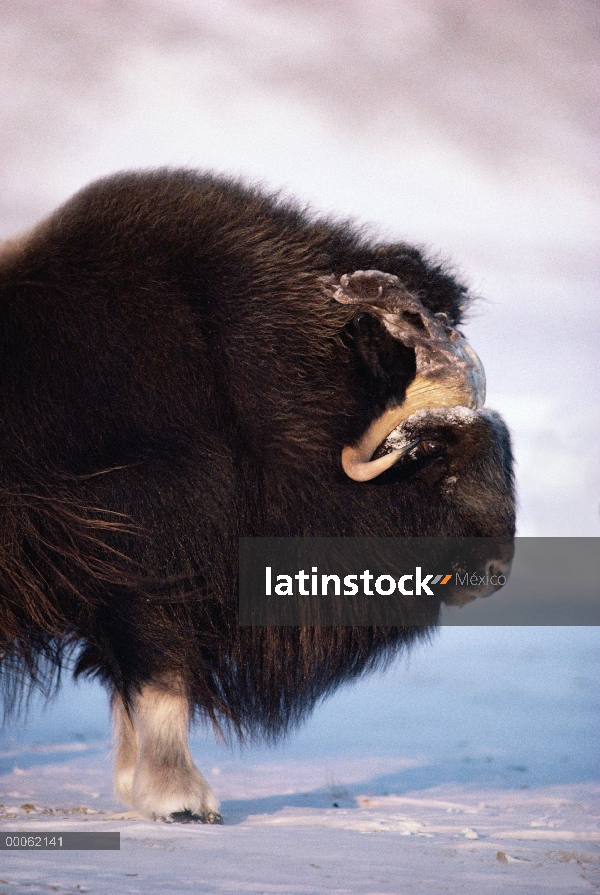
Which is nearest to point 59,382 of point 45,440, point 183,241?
point 45,440

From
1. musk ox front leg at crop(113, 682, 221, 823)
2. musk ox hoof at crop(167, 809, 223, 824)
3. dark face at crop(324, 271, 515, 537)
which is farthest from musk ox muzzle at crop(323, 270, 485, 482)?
musk ox hoof at crop(167, 809, 223, 824)

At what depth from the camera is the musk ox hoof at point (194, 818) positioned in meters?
2.90

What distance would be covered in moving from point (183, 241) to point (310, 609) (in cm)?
130

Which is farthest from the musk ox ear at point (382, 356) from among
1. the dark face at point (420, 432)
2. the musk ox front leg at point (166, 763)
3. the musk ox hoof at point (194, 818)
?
the musk ox hoof at point (194, 818)

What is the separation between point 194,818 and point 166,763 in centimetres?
19

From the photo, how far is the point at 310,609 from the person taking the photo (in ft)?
9.95

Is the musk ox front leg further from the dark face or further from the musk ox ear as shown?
the musk ox ear

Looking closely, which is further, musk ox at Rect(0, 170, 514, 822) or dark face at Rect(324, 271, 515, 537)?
dark face at Rect(324, 271, 515, 537)

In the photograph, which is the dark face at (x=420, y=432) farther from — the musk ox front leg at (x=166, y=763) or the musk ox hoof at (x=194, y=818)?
the musk ox hoof at (x=194, y=818)

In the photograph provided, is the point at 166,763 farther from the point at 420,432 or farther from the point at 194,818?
the point at 420,432

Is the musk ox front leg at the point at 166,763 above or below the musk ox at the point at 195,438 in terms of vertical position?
below

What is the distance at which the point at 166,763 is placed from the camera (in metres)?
2.98

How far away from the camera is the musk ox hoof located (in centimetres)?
290

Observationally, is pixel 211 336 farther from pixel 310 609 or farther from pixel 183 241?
pixel 310 609
